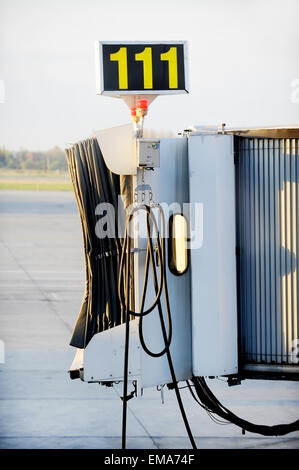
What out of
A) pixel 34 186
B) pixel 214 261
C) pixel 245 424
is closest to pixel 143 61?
pixel 214 261

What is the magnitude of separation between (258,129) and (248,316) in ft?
4.55

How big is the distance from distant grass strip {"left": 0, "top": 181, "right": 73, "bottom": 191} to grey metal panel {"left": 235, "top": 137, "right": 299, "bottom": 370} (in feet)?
153

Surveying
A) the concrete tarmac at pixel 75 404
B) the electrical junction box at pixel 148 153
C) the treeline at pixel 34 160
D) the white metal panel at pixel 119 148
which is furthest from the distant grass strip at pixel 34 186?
the electrical junction box at pixel 148 153

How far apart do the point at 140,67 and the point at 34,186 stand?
1924 inches

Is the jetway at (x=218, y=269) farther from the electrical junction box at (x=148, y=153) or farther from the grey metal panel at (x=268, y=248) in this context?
the electrical junction box at (x=148, y=153)

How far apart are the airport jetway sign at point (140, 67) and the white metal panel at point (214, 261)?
474 millimetres

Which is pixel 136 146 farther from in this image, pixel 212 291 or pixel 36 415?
pixel 36 415

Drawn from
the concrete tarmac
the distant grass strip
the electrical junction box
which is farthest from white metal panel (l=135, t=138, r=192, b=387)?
the distant grass strip

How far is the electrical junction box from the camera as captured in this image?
6742 mm

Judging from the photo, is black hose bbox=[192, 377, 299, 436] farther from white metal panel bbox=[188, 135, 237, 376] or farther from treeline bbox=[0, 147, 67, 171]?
treeline bbox=[0, 147, 67, 171]

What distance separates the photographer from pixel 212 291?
283 inches

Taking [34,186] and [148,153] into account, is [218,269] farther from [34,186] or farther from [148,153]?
[34,186]

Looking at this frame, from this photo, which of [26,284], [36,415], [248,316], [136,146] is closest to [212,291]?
[248,316]

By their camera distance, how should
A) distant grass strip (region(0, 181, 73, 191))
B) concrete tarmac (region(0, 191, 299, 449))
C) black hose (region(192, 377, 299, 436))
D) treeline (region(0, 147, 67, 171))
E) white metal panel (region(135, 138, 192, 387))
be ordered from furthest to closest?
treeline (region(0, 147, 67, 171)) < distant grass strip (region(0, 181, 73, 191)) < concrete tarmac (region(0, 191, 299, 449)) < black hose (region(192, 377, 299, 436)) < white metal panel (region(135, 138, 192, 387))
